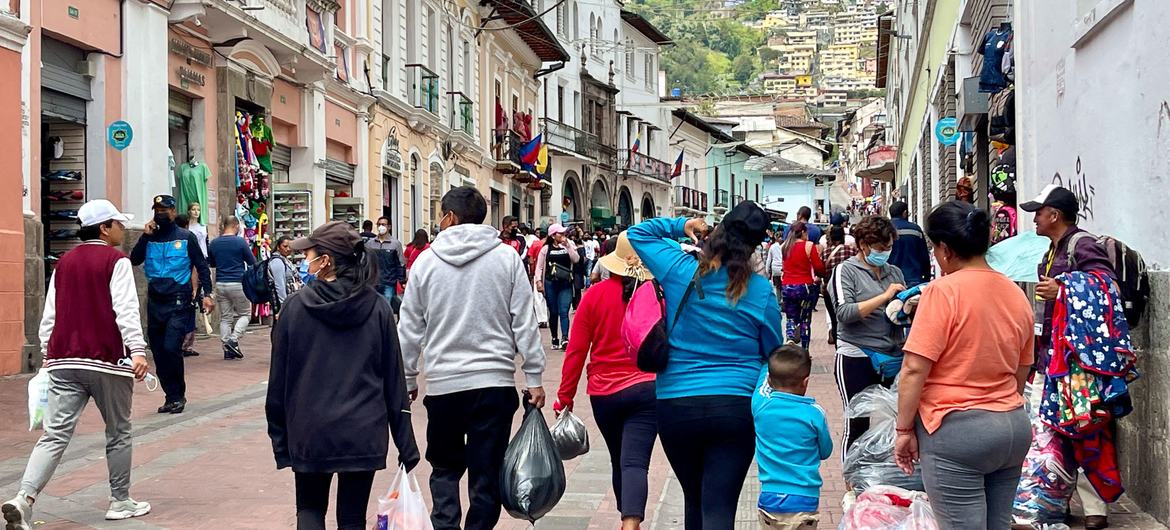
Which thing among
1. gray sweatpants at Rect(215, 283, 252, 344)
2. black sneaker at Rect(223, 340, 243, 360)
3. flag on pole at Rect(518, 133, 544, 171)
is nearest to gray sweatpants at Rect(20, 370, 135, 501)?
gray sweatpants at Rect(215, 283, 252, 344)

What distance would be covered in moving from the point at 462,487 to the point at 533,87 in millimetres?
34383

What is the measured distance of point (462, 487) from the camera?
302 inches

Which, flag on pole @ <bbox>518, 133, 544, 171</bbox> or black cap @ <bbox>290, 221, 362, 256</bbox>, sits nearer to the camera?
black cap @ <bbox>290, 221, 362, 256</bbox>

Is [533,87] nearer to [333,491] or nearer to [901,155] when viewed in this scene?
[901,155]

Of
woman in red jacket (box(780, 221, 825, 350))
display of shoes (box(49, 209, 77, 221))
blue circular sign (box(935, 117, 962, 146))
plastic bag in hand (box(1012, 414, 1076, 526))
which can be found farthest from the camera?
blue circular sign (box(935, 117, 962, 146))

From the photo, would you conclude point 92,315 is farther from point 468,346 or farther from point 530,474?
point 530,474

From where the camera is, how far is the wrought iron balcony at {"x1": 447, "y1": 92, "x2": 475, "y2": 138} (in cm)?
3123

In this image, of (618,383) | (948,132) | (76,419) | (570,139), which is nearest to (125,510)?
(76,419)

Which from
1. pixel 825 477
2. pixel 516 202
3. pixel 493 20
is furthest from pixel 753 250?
pixel 516 202

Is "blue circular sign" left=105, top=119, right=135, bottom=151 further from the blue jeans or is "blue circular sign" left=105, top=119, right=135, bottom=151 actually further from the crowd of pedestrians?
the crowd of pedestrians

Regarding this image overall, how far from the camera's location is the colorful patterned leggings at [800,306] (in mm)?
14336

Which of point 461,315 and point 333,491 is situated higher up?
point 461,315

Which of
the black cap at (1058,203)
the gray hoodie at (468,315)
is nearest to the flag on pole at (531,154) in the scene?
the black cap at (1058,203)

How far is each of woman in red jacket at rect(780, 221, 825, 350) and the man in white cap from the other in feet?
29.1
